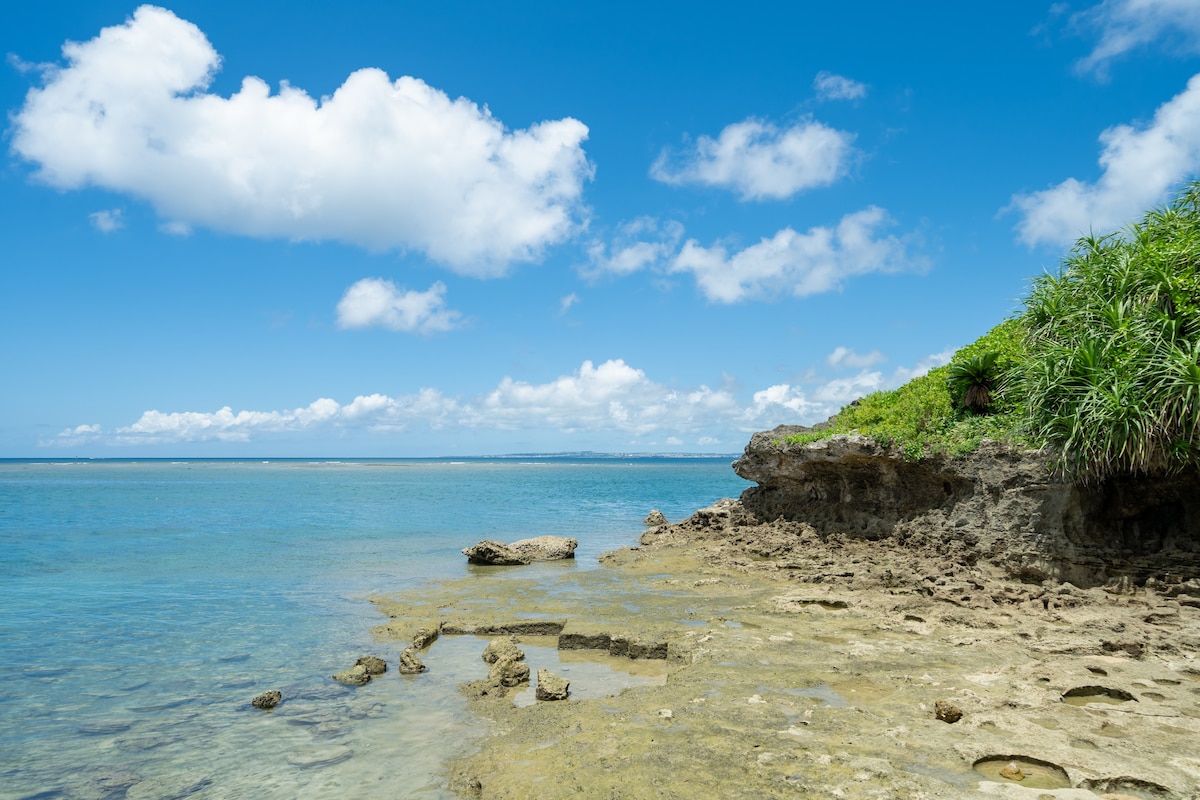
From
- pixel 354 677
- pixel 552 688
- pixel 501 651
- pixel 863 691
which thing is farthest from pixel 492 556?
pixel 863 691

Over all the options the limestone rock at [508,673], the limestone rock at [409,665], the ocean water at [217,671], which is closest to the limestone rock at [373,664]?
the limestone rock at [409,665]

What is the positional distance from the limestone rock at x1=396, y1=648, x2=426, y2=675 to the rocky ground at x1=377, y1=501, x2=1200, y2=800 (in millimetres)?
271

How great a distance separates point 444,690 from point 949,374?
12.8 metres

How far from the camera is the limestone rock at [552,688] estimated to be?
796 centimetres

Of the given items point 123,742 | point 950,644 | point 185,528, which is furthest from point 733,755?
point 185,528

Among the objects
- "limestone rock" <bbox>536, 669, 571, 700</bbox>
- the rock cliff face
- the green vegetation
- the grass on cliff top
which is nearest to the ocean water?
"limestone rock" <bbox>536, 669, 571, 700</bbox>

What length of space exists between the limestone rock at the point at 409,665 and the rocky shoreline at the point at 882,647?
62.3 inches

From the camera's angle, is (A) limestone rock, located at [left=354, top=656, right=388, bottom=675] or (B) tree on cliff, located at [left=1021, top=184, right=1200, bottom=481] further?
(B) tree on cliff, located at [left=1021, top=184, right=1200, bottom=481]

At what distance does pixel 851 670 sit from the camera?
827 cm

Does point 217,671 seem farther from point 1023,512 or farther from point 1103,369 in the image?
point 1103,369

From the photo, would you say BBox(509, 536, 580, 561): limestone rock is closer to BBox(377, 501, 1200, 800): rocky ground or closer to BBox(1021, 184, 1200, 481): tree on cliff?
BBox(377, 501, 1200, 800): rocky ground

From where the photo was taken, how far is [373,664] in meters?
9.45

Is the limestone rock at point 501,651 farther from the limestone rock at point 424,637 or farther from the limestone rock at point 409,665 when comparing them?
the limestone rock at point 424,637

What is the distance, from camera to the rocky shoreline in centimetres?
573
